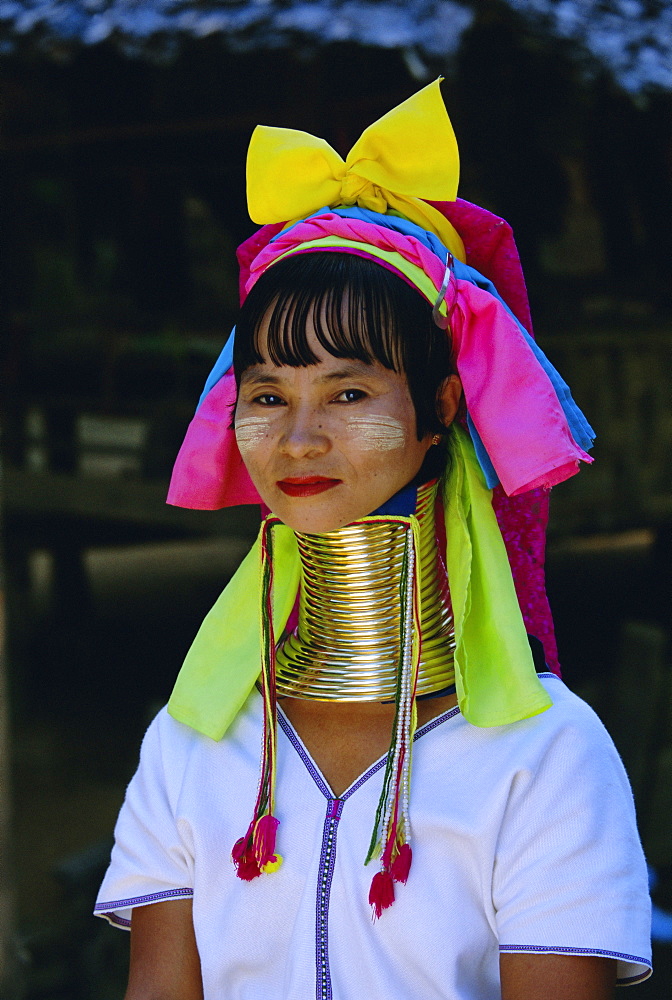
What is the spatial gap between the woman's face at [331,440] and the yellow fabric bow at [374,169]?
0.30 m

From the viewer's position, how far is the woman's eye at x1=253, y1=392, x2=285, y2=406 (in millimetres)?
1701

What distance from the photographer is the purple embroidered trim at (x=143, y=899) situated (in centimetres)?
176

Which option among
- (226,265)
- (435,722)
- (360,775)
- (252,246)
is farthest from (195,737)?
(226,265)

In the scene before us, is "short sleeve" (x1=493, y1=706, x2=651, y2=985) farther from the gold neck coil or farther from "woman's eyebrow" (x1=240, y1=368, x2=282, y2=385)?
"woman's eyebrow" (x1=240, y1=368, x2=282, y2=385)

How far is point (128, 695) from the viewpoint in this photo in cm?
577

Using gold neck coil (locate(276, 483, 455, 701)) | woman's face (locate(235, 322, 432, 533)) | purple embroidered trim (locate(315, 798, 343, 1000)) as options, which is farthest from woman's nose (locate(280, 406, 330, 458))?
purple embroidered trim (locate(315, 798, 343, 1000))

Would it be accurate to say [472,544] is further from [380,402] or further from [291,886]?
[291,886]

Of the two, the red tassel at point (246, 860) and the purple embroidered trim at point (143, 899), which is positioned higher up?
the red tassel at point (246, 860)

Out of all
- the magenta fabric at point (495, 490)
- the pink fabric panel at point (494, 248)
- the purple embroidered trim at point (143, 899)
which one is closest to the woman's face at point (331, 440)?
the magenta fabric at point (495, 490)

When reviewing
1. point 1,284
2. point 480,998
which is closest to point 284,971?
point 480,998

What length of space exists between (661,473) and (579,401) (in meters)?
0.41

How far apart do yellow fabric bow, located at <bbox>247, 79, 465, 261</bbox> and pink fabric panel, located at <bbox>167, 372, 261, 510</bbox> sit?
0.31 metres

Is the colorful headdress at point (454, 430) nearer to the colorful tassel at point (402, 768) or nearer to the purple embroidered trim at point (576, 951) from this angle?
the colorful tassel at point (402, 768)

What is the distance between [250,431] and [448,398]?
33 centimetres
